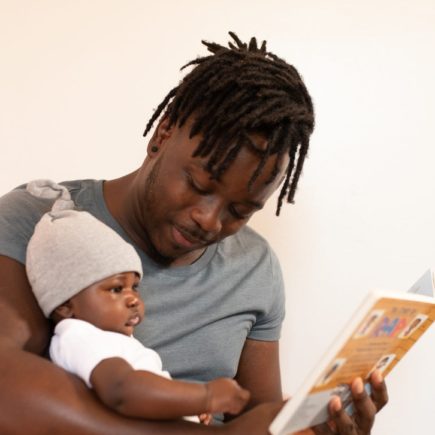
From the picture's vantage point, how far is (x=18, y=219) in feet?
4.20

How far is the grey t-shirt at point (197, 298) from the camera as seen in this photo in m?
1.39

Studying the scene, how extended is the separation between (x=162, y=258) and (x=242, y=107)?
1.20ft

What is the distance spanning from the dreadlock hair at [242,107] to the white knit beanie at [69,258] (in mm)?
221

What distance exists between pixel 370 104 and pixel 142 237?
0.74 m

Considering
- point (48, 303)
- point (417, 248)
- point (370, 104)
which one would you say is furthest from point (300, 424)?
point (370, 104)

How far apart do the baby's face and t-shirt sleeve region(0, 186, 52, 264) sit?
0.48 ft

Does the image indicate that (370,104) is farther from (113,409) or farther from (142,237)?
(113,409)

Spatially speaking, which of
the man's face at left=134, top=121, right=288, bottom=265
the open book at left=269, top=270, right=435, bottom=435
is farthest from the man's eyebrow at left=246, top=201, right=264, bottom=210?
the open book at left=269, top=270, right=435, bottom=435

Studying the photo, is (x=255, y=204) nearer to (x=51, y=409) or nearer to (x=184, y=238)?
(x=184, y=238)

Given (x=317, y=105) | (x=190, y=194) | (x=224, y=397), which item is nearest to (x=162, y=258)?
(x=190, y=194)

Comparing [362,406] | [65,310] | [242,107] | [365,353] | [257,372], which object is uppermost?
[242,107]

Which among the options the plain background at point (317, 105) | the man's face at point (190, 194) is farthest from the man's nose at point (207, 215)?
the plain background at point (317, 105)

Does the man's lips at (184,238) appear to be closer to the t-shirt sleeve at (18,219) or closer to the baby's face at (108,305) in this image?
the baby's face at (108,305)

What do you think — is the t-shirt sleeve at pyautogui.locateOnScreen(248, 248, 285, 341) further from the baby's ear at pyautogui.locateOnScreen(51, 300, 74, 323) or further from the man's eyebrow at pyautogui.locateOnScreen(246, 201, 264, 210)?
the baby's ear at pyautogui.locateOnScreen(51, 300, 74, 323)
